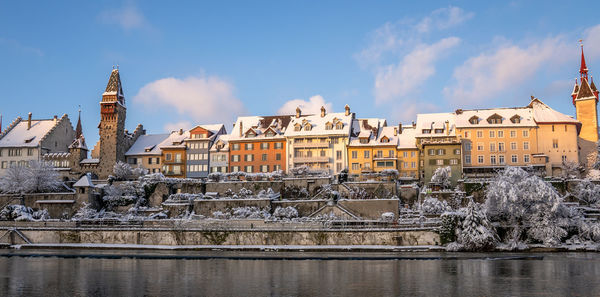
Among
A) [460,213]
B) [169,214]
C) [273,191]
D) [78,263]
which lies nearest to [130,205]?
[169,214]

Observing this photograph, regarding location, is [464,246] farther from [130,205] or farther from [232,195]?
[130,205]

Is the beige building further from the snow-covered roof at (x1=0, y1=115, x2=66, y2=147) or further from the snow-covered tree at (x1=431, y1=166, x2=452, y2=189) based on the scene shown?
the snow-covered tree at (x1=431, y1=166, x2=452, y2=189)

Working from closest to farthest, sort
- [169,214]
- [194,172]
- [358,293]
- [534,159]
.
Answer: [358,293] → [169,214] → [534,159] → [194,172]

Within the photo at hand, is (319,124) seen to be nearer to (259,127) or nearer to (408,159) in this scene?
(259,127)

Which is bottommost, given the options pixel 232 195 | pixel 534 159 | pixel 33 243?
pixel 33 243

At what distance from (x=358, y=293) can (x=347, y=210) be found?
124 feet

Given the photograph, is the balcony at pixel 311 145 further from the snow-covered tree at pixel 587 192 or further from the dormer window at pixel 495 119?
the snow-covered tree at pixel 587 192

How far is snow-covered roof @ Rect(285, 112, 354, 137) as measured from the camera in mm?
A: 91062

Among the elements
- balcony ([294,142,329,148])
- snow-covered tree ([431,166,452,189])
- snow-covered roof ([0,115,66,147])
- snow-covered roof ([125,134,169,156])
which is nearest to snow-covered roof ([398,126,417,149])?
balcony ([294,142,329,148])

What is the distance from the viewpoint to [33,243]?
64.0 metres

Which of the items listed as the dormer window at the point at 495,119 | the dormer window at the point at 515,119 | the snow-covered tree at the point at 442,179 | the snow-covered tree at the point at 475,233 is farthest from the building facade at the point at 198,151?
the snow-covered tree at the point at 475,233

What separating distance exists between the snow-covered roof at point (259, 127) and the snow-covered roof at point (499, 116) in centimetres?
2989

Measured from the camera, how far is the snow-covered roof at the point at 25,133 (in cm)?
9594

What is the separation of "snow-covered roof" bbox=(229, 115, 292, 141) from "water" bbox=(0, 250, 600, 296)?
4862 centimetres
